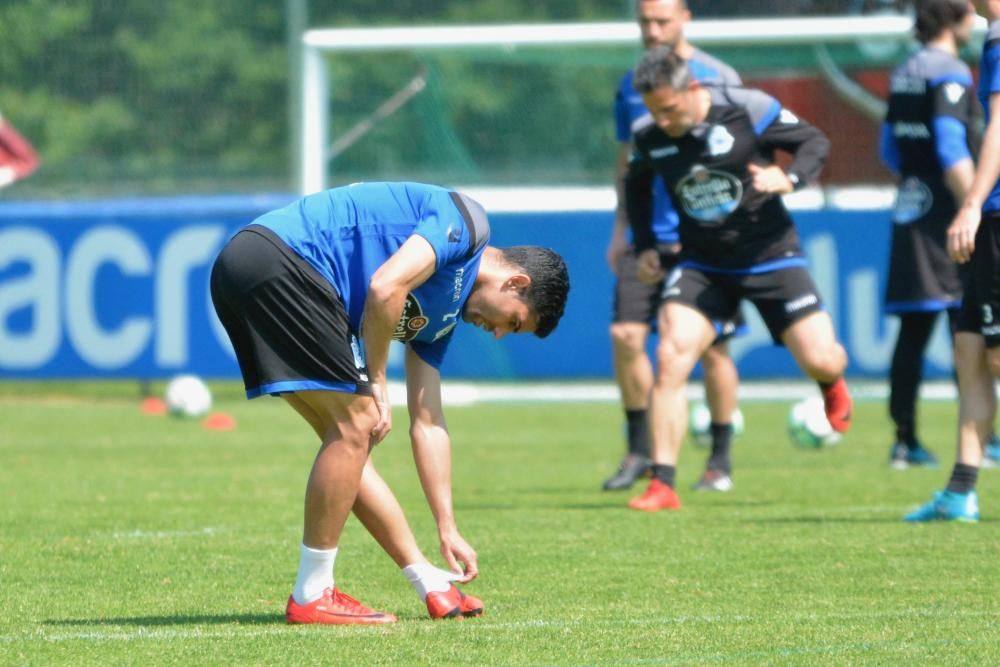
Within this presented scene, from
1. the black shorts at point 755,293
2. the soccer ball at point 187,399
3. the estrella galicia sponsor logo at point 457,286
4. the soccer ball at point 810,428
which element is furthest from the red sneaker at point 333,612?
the soccer ball at point 187,399

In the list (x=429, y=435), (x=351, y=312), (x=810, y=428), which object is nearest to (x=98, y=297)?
(x=810, y=428)

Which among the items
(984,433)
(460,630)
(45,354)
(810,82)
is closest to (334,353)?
(460,630)

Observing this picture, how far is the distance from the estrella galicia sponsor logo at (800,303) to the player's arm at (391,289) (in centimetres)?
365

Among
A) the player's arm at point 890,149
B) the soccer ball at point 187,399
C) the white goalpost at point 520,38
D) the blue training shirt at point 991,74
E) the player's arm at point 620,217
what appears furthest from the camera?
the white goalpost at point 520,38

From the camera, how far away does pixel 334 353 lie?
5301 millimetres

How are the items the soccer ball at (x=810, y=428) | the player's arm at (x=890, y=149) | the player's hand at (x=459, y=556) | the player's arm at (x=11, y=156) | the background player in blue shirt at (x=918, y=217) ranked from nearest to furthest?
the player's hand at (x=459, y=556) → the background player in blue shirt at (x=918, y=217) → the player's arm at (x=890, y=149) → the soccer ball at (x=810, y=428) → the player's arm at (x=11, y=156)

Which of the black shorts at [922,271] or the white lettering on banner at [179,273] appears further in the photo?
the white lettering on banner at [179,273]

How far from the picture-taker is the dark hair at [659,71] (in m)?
8.26

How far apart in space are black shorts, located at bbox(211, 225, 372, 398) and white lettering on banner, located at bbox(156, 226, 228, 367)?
10.3 metres

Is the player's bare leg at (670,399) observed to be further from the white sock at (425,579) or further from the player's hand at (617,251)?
the white sock at (425,579)

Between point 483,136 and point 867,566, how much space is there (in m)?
11.5

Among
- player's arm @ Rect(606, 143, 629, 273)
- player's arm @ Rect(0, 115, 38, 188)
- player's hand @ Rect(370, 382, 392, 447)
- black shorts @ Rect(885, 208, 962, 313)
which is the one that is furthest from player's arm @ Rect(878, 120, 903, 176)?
player's arm @ Rect(0, 115, 38, 188)

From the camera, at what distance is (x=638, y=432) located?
31.9ft

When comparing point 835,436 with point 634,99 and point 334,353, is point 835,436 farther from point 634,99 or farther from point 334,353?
point 334,353
